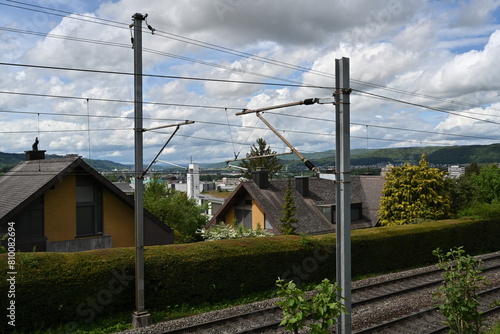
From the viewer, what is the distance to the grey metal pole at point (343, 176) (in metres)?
8.87

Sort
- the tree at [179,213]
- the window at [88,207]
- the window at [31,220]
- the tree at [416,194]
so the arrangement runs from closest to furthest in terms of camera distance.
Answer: the window at [31,220]
the window at [88,207]
the tree at [416,194]
the tree at [179,213]

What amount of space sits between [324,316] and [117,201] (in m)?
17.1

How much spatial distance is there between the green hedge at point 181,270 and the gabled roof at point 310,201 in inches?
399

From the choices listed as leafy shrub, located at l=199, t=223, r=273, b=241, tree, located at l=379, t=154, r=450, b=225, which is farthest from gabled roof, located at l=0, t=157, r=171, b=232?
tree, located at l=379, t=154, r=450, b=225

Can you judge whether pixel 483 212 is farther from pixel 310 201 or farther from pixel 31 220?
pixel 31 220

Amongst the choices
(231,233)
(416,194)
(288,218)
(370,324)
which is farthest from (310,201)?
(370,324)

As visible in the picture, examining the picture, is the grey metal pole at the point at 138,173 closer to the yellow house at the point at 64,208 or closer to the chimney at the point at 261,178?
the yellow house at the point at 64,208

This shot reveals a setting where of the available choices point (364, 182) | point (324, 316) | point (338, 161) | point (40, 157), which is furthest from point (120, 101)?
point (364, 182)

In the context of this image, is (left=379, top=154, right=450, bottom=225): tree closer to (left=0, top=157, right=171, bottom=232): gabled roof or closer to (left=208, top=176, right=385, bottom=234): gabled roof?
(left=208, top=176, right=385, bottom=234): gabled roof

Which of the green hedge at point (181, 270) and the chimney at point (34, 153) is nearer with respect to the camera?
the green hedge at point (181, 270)

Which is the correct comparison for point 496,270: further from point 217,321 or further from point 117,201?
point 117,201

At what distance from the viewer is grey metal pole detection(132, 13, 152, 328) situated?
13.6m

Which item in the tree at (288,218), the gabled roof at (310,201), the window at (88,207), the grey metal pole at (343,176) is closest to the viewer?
the grey metal pole at (343,176)

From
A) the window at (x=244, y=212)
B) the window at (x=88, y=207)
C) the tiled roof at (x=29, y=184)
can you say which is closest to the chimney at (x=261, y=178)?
the window at (x=244, y=212)
